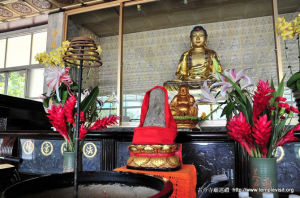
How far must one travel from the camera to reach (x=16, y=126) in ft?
7.70

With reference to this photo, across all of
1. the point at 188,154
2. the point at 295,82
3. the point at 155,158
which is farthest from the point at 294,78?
the point at 155,158

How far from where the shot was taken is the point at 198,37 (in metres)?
3.62

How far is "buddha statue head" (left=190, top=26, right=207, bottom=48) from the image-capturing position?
3600mm

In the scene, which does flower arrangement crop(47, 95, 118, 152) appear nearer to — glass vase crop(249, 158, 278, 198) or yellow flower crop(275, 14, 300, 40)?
glass vase crop(249, 158, 278, 198)

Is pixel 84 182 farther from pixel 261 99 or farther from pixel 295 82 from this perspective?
pixel 295 82

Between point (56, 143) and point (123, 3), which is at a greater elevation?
point (123, 3)

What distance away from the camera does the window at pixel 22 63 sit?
425 cm

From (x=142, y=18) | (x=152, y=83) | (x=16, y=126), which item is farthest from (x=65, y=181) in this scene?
(x=142, y=18)

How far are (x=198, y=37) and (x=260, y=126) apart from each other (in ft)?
10.2

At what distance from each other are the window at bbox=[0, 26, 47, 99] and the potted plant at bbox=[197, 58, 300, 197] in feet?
12.9

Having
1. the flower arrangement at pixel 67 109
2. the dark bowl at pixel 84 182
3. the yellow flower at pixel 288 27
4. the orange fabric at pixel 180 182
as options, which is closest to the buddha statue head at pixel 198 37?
the yellow flower at pixel 288 27

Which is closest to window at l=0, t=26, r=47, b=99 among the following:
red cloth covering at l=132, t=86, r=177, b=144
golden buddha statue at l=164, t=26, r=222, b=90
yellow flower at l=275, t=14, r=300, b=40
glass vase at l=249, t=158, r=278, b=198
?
golden buddha statue at l=164, t=26, r=222, b=90

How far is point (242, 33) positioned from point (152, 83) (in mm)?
1547

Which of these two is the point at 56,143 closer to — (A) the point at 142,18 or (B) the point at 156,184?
(B) the point at 156,184
